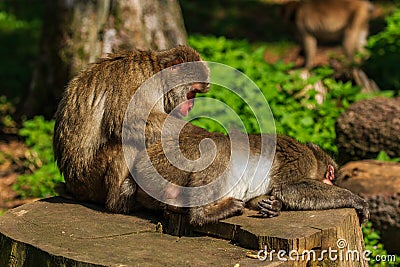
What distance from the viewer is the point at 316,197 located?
471cm

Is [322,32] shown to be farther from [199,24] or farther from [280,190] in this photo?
[280,190]

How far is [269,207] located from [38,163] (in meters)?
4.42

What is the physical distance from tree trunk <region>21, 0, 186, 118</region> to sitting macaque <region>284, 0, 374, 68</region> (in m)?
5.64

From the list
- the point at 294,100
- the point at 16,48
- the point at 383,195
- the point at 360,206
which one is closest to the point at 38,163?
the point at 294,100

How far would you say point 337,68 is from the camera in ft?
31.6

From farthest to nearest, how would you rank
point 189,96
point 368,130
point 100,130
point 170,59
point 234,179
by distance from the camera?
point 368,130, point 189,96, point 170,59, point 100,130, point 234,179

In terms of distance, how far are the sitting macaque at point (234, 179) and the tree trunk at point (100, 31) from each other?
3.30m

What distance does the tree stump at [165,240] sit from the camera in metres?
4.11

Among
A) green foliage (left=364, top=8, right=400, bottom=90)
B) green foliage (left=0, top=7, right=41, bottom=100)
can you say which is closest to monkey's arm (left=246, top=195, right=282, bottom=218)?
green foliage (left=364, top=8, right=400, bottom=90)

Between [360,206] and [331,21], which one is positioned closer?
[360,206]

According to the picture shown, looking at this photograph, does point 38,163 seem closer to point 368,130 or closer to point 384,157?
point 368,130

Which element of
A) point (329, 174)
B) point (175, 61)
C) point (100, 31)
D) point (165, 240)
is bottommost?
point (165, 240)

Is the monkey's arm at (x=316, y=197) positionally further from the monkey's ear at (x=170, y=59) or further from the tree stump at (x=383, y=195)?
the tree stump at (x=383, y=195)

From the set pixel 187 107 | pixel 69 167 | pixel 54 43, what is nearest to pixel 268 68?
pixel 54 43
